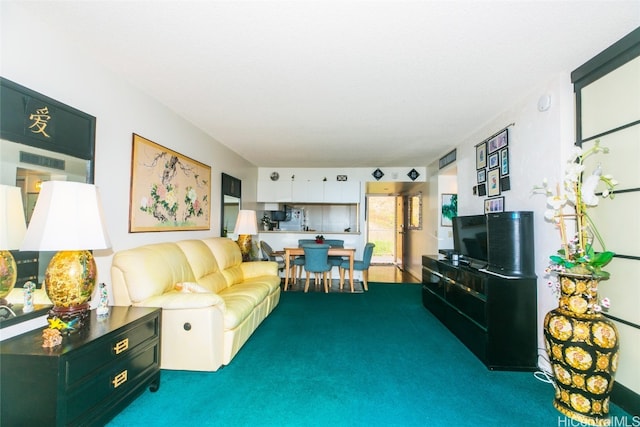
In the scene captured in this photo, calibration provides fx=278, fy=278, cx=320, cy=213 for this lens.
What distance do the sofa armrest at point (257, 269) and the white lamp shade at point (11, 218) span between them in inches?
107

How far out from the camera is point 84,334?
63.0 inches

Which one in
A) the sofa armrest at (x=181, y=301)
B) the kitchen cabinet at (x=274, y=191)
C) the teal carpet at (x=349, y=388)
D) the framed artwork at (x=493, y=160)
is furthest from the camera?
the kitchen cabinet at (x=274, y=191)

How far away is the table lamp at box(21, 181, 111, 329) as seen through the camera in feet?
4.85

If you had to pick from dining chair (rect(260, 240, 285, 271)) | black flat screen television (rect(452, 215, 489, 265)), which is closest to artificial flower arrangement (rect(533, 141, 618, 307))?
black flat screen television (rect(452, 215, 489, 265))

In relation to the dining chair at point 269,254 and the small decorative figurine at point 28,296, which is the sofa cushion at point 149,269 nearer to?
the small decorative figurine at point 28,296

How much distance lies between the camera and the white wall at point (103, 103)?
169 centimetres

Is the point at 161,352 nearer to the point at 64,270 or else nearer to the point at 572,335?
the point at 64,270

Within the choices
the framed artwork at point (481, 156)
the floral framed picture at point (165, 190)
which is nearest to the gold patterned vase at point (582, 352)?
the framed artwork at point (481, 156)

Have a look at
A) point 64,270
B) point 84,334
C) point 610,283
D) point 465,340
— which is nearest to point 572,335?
point 610,283

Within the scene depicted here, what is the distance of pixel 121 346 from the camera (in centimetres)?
174

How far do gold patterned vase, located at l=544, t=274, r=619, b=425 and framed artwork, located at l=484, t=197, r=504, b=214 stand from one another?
137 centimetres

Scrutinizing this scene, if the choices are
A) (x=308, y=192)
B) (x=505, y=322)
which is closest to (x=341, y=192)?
(x=308, y=192)

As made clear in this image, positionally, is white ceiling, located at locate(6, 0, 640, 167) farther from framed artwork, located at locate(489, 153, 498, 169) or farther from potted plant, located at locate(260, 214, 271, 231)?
potted plant, located at locate(260, 214, 271, 231)

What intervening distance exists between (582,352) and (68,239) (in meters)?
3.16
